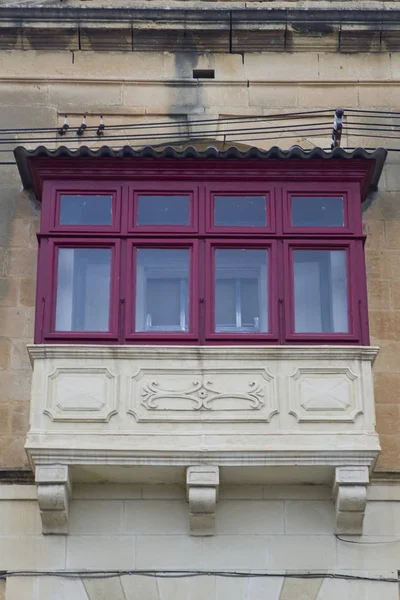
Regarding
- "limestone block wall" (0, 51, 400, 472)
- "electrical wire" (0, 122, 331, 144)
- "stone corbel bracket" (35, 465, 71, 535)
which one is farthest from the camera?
"electrical wire" (0, 122, 331, 144)

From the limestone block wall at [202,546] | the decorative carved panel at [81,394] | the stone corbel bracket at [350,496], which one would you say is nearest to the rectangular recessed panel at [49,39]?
the decorative carved panel at [81,394]

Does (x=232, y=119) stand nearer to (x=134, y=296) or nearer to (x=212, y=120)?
(x=212, y=120)

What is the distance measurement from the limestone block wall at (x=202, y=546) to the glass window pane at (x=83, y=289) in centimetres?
185

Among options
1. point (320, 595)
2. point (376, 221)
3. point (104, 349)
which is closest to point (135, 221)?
point (104, 349)

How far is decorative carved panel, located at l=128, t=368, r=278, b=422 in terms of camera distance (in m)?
15.8

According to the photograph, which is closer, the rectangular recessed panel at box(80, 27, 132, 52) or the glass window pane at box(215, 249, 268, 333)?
the glass window pane at box(215, 249, 268, 333)

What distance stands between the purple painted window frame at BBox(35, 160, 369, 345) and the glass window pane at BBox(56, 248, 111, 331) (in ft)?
0.33

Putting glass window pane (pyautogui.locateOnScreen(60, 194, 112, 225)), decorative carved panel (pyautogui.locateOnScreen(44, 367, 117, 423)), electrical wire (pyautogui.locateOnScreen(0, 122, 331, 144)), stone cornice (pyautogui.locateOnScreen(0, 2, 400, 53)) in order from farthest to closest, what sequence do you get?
stone cornice (pyautogui.locateOnScreen(0, 2, 400, 53)) < electrical wire (pyautogui.locateOnScreen(0, 122, 331, 144)) < glass window pane (pyautogui.locateOnScreen(60, 194, 112, 225)) < decorative carved panel (pyautogui.locateOnScreen(44, 367, 117, 423))

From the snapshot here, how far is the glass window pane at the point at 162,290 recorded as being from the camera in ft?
53.7

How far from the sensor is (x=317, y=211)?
16.9 m

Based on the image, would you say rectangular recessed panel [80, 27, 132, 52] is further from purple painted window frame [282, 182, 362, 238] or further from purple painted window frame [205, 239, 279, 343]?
purple painted window frame [205, 239, 279, 343]

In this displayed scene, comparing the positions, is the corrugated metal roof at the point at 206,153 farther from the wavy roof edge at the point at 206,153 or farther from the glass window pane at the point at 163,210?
the glass window pane at the point at 163,210

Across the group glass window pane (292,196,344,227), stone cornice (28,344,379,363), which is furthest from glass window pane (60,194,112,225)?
glass window pane (292,196,344,227)

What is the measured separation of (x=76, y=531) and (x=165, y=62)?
21.9ft
